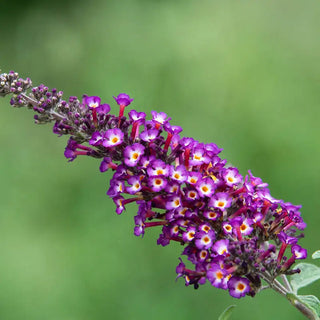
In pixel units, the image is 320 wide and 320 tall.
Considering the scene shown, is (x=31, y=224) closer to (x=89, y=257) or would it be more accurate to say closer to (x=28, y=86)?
(x=89, y=257)

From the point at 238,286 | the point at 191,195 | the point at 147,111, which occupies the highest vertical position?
the point at 147,111

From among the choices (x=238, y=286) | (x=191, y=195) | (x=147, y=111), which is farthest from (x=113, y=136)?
(x=147, y=111)

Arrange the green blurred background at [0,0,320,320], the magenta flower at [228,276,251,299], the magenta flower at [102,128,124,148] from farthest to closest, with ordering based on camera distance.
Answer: the green blurred background at [0,0,320,320] → the magenta flower at [102,128,124,148] → the magenta flower at [228,276,251,299]

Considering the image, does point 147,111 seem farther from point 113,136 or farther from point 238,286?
point 238,286

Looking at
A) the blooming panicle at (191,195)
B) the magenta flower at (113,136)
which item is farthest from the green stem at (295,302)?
the magenta flower at (113,136)

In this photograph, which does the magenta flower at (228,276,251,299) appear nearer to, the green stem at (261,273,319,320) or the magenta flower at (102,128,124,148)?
the green stem at (261,273,319,320)

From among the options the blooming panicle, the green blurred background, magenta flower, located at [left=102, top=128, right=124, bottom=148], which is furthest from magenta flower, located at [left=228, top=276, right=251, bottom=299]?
the green blurred background
